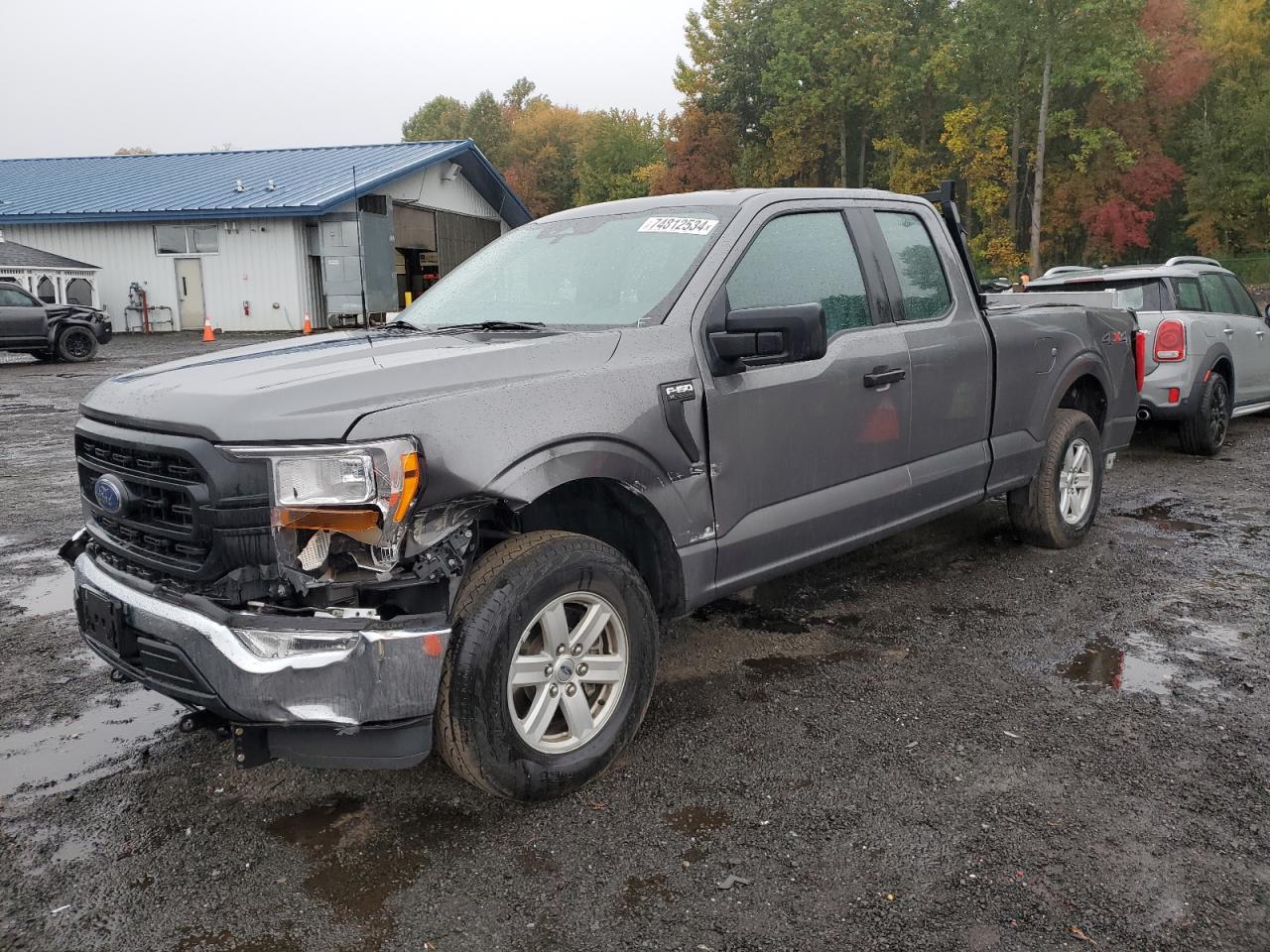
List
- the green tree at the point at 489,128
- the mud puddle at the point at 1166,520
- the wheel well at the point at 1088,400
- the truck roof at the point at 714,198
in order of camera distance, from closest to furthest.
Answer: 1. the truck roof at the point at 714,198
2. the wheel well at the point at 1088,400
3. the mud puddle at the point at 1166,520
4. the green tree at the point at 489,128

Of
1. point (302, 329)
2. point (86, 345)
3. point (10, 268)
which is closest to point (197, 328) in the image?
point (302, 329)

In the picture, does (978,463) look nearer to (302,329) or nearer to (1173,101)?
(302,329)

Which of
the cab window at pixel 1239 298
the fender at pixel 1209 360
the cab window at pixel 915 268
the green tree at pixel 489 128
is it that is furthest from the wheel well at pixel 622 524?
the green tree at pixel 489 128

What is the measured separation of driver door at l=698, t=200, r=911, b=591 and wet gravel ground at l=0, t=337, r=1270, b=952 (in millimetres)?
626

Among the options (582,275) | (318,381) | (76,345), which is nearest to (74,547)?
(318,381)

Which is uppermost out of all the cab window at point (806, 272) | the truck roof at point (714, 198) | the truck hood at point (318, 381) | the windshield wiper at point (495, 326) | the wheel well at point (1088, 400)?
the truck roof at point (714, 198)

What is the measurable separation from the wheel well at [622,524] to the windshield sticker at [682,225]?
1163 mm

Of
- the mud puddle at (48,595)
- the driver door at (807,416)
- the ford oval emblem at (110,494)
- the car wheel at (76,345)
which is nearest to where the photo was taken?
the ford oval emblem at (110,494)

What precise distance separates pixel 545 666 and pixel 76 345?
71.6 feet

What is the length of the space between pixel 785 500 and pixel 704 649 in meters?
0.92

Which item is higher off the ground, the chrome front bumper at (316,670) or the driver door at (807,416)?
the driver door at (807,416)

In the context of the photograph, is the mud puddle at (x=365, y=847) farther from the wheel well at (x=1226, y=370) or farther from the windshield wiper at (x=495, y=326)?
the wheel well at (x=1226, y=370)

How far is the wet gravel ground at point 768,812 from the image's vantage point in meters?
2.55

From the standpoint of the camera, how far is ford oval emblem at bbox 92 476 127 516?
9.76 feet
